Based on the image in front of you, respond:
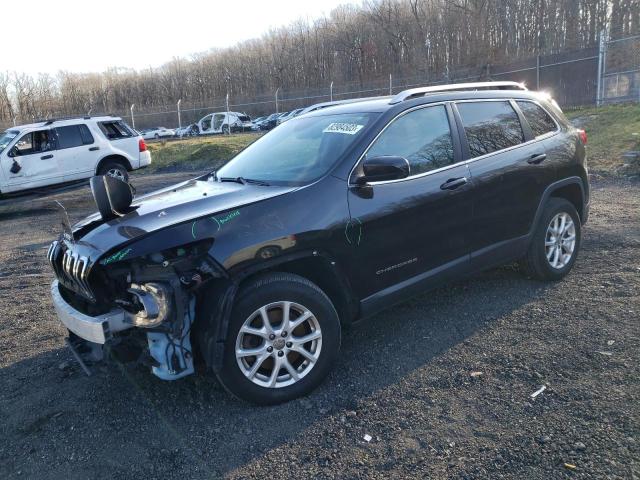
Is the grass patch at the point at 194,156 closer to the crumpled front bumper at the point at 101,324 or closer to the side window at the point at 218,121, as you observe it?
the side window at the point at 218,121

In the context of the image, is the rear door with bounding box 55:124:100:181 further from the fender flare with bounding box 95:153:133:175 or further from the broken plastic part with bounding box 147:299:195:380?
the broken plastic part with bounding box 147:299:195:380

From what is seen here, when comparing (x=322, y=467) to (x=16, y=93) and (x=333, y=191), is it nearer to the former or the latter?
(x=333, y=191)

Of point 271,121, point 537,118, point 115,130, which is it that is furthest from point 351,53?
point 537,118

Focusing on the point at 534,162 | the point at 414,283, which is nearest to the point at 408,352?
the point at 414,283

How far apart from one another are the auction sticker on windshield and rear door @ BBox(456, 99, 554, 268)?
972 millimetres

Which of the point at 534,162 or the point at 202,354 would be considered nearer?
the point at 202,354

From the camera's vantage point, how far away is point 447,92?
14.2ft

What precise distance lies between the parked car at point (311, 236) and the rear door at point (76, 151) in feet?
31.6

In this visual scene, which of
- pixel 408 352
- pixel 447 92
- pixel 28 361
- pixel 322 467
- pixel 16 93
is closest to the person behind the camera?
pixel 322 467

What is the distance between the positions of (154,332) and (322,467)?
3.89 ft

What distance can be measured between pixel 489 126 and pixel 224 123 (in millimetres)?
29365

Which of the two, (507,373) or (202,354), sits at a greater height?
(202,354)

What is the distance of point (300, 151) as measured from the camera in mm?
4027

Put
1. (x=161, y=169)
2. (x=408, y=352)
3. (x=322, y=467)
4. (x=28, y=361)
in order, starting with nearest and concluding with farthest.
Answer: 1. (x=322, y=467)
2. (x=408, y=352)
3. (x=28, y=361)
4. (x=161, y=169)
